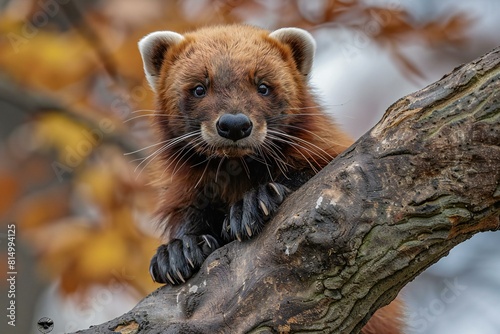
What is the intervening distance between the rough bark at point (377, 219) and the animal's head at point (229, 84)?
3.31ft

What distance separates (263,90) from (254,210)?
1.30 m

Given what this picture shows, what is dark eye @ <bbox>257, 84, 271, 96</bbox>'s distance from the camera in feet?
17.3

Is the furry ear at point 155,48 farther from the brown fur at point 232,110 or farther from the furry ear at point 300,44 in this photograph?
the furry ear at point 300,44

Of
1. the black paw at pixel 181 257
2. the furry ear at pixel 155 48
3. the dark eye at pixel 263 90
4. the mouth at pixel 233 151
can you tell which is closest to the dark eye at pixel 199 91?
the dark eye at pixel 263 90

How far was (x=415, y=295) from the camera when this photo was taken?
815 cm

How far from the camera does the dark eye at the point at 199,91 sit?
5.27 metres

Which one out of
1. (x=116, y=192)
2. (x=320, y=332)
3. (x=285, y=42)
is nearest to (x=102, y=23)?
(x=116, y=192)

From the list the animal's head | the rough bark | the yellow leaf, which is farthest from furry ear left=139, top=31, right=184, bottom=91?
the rough bark

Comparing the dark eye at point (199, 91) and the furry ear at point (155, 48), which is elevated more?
the furry ear at point (155, 48)

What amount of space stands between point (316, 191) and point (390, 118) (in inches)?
24.8

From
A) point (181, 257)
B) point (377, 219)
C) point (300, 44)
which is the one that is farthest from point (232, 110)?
point (377, 219)

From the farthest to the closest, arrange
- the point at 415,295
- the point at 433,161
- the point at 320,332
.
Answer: the point at 415,295 → the point at 320,332 → the point at 433,161

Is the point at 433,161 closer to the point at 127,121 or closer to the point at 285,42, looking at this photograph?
the point at 285,42

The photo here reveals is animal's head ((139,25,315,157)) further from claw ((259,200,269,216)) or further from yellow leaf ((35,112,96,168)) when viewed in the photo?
yellow leaf ((35,112,96,168))
